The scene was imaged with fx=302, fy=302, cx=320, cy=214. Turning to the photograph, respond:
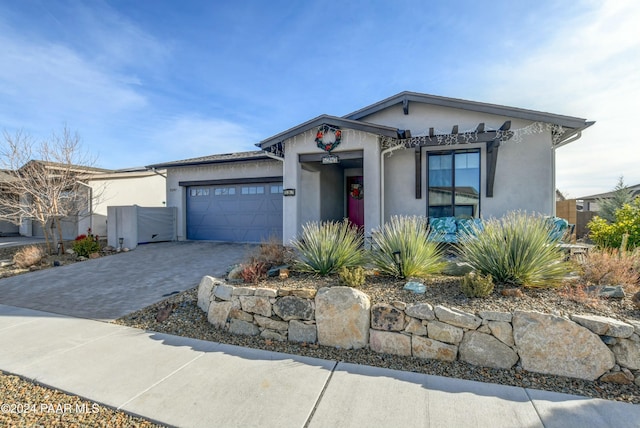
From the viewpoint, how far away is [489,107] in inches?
324

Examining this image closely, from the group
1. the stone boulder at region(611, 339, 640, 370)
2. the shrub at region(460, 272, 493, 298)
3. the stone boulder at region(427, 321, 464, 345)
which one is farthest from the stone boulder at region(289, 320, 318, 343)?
the stone boulder at region(611, 339, 640, 370)

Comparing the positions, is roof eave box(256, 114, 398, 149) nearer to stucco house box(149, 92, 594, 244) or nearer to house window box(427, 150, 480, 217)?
stucco house box(149, 92, 594, 244)

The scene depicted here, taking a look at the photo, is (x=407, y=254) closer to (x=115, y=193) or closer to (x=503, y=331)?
(x=503, y=331)

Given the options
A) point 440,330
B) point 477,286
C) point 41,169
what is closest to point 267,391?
point 440,330

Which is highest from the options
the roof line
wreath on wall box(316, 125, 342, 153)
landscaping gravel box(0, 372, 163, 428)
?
the roof line

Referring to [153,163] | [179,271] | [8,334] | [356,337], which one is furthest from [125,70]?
[356,337]

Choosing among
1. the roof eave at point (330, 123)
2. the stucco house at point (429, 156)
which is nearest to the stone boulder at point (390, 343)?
the stucco house at point (429, 156)

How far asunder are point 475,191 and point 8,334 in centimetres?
1049

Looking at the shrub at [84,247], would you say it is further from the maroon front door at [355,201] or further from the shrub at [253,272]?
the maroon front door at [355,201]

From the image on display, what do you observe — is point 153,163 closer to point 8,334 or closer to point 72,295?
point 72,295

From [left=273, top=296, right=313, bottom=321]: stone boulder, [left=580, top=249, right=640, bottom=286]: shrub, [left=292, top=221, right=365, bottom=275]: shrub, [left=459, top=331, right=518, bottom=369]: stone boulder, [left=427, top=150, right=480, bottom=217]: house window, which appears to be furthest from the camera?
[left=427, top=150, right=480, bottom=217]: house window

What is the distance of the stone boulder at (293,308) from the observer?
4297 millimetres

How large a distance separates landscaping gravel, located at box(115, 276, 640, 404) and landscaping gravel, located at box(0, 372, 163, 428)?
63.4 inches

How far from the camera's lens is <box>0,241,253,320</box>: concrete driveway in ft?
19.1
